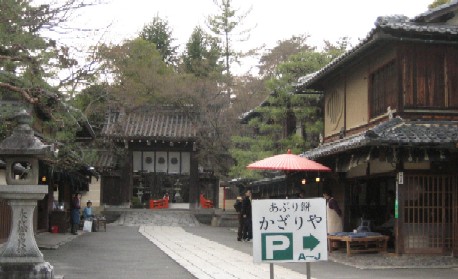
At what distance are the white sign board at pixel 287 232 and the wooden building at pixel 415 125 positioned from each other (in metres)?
6.77

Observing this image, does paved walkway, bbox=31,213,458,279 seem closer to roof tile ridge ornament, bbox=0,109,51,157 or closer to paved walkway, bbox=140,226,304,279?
paved walkway, bbox=140,226,304,279

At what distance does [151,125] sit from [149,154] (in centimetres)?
221

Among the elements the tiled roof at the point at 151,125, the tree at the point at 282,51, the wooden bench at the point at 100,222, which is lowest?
the wooden bench at the point at 100,222

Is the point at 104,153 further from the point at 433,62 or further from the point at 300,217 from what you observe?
the point at 300,217

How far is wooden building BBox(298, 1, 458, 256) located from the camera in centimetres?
1662

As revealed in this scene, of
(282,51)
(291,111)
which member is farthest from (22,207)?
(282,51)

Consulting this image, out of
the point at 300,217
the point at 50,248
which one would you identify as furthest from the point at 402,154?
the point at 50,248

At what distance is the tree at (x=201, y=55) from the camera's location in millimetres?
54531

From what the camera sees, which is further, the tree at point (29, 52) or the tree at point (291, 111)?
the tree at point (291, 111)

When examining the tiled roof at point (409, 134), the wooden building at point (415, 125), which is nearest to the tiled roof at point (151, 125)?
the wooden building at point (415, 125)

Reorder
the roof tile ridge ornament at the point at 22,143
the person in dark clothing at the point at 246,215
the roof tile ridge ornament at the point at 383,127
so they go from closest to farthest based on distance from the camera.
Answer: the roof tile ridge ornament at the point at 22,143
the roof tile ridge ornament at the point at 383,127
the person in dark clothing at the point at 246,215

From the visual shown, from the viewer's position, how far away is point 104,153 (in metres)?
45.4

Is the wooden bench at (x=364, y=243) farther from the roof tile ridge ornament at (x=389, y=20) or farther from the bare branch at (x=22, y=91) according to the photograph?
the bare branch at (x=22, y=91)

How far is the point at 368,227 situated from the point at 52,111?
975 centimetres
